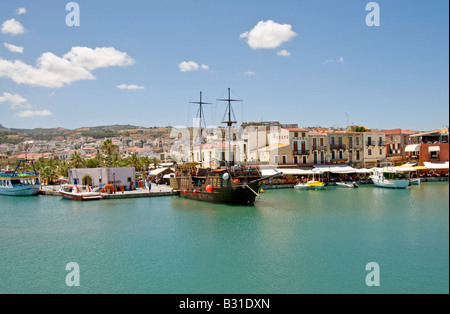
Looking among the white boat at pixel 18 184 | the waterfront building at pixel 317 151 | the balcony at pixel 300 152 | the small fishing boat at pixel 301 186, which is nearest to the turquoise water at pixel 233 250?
the small fishing boat at pixel 301 186

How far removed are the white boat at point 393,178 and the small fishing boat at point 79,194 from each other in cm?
3241

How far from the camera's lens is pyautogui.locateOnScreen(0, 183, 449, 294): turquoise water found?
1199 cm

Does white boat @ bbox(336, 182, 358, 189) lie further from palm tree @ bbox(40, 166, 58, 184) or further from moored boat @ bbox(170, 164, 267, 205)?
palm tree @ bbox(40, 166, 58, 184)

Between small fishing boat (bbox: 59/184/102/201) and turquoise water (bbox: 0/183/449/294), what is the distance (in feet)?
24.7

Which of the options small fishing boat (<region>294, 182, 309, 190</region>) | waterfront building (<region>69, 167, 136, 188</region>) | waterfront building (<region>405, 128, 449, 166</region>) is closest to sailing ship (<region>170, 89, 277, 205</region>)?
waterfront building (<region>69, 167, 136, 188</region>)

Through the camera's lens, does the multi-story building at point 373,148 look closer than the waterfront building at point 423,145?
No

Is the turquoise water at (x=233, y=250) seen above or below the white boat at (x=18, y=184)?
below

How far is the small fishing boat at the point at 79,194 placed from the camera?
34.1 metres

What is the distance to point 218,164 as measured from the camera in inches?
1750

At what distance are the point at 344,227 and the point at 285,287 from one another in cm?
868

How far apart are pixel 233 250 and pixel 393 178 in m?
29.6

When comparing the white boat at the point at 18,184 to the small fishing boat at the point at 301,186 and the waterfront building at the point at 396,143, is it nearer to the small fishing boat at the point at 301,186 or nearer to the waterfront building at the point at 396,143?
the small fishing boat at the point at 301,186
